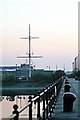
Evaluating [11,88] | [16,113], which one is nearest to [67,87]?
[16,113]

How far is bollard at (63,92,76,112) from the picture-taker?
60.3ft

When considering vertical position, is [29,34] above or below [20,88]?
above

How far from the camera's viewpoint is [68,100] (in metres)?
18.7

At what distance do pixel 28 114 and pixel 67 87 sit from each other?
1860 cm

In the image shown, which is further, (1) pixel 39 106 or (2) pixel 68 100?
(2) pixel 68 100

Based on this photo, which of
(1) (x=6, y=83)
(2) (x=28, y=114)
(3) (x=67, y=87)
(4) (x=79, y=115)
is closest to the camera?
(2) (x=28, y=114)

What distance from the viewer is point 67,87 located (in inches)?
1069

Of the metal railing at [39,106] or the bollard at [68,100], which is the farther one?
the bollard at [68,100]

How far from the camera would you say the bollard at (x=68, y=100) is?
18.4 metres

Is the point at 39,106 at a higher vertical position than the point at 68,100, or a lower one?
higher

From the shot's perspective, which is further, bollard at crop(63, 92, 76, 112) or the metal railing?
bollard at crop(63, 92, 76, 112)

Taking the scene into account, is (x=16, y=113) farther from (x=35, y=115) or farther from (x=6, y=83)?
(x=6, y=83)

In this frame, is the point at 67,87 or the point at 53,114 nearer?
the point at 53,114

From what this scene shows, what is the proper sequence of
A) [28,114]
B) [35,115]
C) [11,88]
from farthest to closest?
[11,88], [35,115], [28,114]
